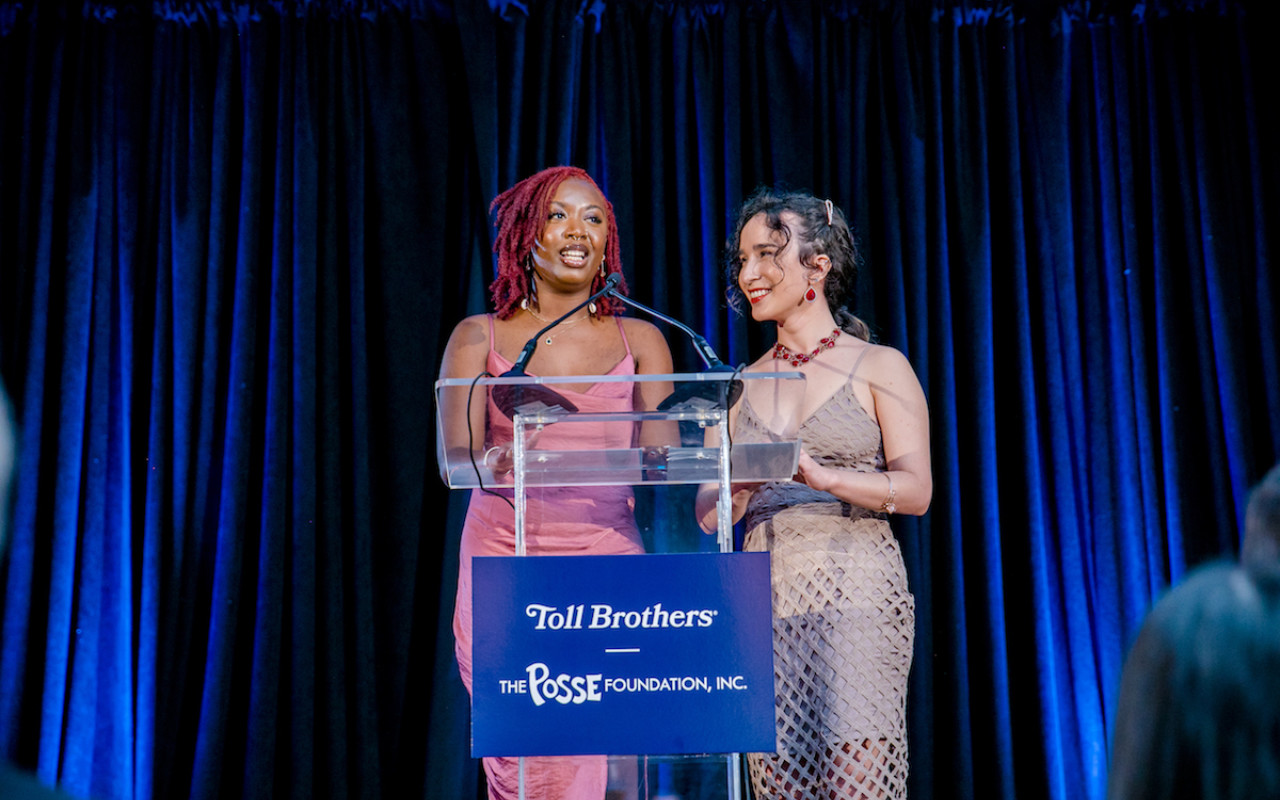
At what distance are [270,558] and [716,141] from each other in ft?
6.34

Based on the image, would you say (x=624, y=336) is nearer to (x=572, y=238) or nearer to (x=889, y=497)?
(x=572, y=238)

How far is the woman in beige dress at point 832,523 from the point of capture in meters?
2.40

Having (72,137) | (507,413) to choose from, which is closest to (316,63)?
(72,137)

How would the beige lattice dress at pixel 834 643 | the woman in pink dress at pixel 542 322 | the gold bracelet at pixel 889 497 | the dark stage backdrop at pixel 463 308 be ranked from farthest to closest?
the dark stage backdrop at pixel 463 308 → the woman in pink dress at pixel 542 322 → the gold bracelet at pixel 889 497 → the beige lattice dress at pixel 834 643

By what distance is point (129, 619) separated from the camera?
3627 millimetres

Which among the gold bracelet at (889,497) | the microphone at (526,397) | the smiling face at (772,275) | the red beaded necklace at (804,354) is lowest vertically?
the gold bracelet at (889,497)

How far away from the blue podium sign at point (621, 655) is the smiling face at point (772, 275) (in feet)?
3.58

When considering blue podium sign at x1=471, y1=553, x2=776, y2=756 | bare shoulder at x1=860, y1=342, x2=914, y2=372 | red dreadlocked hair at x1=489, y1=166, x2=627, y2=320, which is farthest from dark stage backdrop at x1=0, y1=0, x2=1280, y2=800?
blue podium sign at x1=471, y1=553, x2=776, y2=756

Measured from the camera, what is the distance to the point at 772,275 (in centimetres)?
279

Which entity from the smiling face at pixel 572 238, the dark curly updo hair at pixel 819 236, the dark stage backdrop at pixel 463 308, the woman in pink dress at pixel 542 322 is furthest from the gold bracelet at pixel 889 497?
the dark stage backdrop at pixel 463 308

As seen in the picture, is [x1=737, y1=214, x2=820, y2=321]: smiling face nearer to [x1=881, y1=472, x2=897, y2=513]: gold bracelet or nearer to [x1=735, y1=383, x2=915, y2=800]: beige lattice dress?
[x1=735, y1=383, x2=915, y2=800]: beige lattice dress

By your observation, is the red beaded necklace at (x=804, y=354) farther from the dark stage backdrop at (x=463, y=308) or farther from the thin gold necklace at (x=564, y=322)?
the dark stage backdrop at (x=463, y=308)

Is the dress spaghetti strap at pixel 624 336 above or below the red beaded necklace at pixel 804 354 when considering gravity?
above

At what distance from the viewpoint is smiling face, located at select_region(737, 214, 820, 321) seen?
2.79 m
